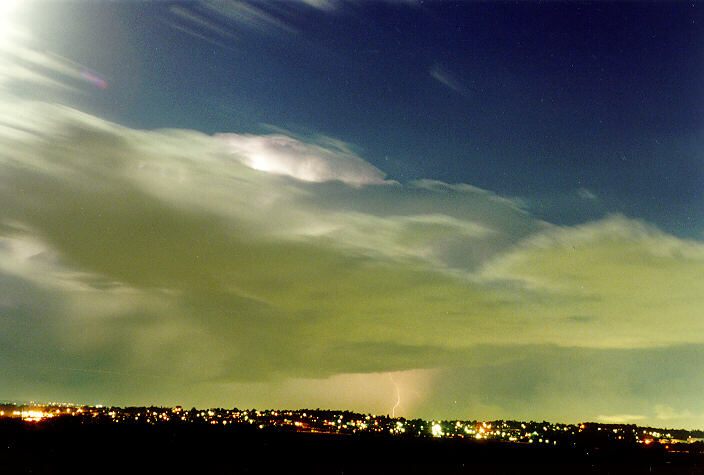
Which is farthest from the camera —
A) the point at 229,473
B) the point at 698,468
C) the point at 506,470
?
the point at 698,468

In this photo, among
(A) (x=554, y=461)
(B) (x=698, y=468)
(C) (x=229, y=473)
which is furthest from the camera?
(A) (x=554, y=461)

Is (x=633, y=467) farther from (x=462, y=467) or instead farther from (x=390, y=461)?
(x=390, y=461)

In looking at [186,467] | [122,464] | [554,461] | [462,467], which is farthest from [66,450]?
[554,461]

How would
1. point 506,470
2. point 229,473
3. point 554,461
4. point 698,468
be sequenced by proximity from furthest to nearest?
point 554,461 → point 698,468 → point 506,470 → point 229,473

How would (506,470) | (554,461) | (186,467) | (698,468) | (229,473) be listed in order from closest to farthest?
1. (229,473)
2. (186,467)
3. (506,470)
4. (698,468)
5. (554,461)

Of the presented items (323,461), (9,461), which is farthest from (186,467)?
(323,461)

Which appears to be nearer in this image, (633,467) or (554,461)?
(633,467)

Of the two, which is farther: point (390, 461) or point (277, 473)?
point (390, 461)

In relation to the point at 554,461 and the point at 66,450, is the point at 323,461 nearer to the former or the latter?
the point at 66,450
